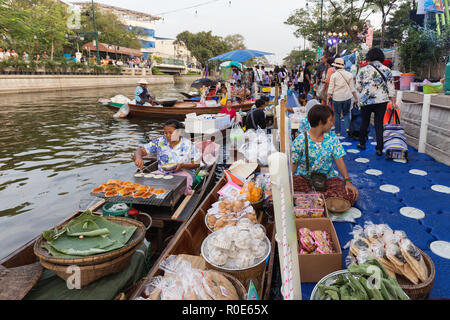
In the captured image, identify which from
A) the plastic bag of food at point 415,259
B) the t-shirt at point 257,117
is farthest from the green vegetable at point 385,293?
the t-shirt at point 257,117

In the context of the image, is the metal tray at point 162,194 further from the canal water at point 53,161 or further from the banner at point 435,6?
the banner at point 435,6

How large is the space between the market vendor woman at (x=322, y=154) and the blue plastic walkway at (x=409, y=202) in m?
0.49

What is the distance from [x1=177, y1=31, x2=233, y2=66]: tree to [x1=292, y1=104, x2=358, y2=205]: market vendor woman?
72296 millimetres

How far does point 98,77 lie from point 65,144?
89.6 feet

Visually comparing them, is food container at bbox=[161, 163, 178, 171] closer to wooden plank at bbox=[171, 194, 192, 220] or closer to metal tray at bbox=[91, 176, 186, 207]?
metal tray at bbox=[91, 176, 186, 207]

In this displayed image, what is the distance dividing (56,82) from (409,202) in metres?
33.5

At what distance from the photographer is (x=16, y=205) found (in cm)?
627

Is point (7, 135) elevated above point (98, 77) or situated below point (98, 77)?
below

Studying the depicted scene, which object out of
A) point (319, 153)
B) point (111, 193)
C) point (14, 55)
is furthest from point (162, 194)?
point (14, 55)

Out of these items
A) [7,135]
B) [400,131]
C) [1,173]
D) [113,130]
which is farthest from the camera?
[113,130]
